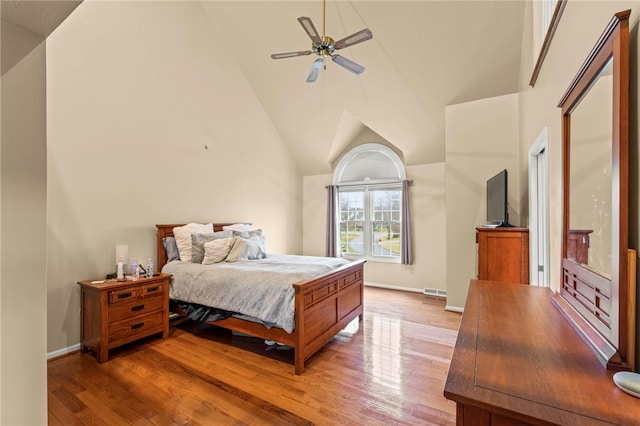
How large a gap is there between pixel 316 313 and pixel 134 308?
1.88 metres

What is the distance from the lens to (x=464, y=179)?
13.5 feet

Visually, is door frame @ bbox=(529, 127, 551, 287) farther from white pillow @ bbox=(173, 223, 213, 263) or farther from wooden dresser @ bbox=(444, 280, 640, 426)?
white pillow @ bbox=(173, 223, 213, 263)

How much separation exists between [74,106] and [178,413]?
10.1 ft

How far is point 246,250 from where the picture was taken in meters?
3.82

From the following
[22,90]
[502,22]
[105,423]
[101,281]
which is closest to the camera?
[22,90]

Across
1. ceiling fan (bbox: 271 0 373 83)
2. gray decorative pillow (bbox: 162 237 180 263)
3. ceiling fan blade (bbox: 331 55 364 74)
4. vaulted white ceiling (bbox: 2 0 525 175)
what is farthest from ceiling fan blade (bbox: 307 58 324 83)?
gray decorative pillow (bbox: 162 237 180 263)

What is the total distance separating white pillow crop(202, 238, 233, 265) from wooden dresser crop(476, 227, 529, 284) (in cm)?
302

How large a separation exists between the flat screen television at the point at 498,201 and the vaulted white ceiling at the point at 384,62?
140 centimetres

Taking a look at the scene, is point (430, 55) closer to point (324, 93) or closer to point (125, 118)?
point (324, 93)

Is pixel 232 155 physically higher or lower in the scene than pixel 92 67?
lower

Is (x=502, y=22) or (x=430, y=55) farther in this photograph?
(x=430, y=55)

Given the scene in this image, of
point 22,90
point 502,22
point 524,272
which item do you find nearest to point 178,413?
point 22,90

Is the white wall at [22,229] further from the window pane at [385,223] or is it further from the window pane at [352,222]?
the window pane at [352,222]

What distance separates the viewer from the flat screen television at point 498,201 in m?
3.06
